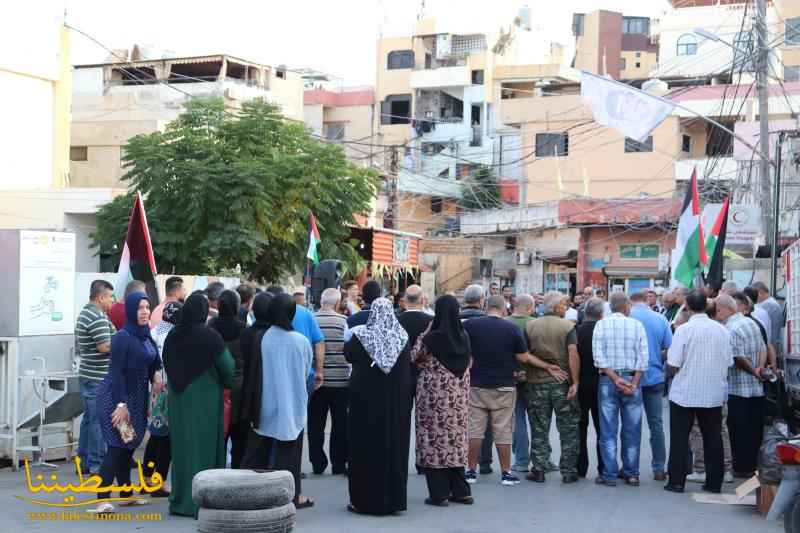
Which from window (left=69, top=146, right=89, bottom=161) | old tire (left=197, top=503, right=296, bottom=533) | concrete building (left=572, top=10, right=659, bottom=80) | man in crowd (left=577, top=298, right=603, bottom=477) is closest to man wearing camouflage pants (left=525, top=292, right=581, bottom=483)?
man in crowd (left=577, top=298, right=603, bottom=477)

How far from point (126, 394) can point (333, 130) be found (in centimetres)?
5597

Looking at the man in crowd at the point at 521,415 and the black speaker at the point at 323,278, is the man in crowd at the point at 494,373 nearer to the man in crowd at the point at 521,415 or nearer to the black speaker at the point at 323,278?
the man in crowd at the point at 521,415

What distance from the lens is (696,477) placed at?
11523mm

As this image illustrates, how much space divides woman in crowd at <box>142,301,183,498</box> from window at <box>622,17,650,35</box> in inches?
2718

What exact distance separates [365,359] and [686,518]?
2.98 m

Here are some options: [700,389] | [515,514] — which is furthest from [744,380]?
[515,514]

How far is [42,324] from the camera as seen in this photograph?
1177 cm

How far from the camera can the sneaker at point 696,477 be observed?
37.5 ft

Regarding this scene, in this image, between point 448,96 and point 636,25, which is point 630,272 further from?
point 636,25

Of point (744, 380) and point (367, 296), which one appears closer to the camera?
point (744, 380)

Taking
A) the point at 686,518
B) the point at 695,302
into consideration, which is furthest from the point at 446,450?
Result: the point at 695,302

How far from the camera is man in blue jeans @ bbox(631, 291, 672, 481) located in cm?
1141

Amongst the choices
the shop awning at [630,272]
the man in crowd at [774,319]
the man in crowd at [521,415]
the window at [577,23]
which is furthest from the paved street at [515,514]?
the window at [577,23]

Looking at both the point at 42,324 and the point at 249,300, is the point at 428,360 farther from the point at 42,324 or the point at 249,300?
the point at 42,324
